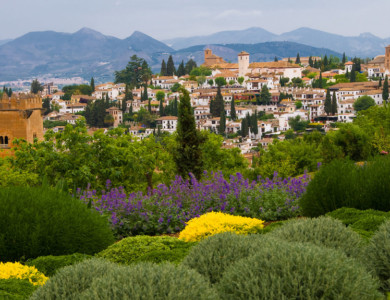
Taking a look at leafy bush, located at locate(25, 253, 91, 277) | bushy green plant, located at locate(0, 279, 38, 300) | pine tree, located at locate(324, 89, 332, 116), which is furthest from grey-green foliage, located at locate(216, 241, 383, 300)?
pine tree, located at locate(324, 89, 332, 116)

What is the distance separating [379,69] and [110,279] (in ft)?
435

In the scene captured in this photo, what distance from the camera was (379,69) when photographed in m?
127


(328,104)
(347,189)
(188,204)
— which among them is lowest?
(328,104)

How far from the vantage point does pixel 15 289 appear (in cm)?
379

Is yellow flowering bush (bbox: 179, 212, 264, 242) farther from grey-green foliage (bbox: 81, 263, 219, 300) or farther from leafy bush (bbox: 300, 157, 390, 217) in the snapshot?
grey-green foliage (bbox: 81, 263, 219, 300)

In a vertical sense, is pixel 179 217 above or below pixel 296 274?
below

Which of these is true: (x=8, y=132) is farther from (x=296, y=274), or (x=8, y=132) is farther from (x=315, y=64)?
(x=315, y=64)

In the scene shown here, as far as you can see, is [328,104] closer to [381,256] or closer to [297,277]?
[381,256]

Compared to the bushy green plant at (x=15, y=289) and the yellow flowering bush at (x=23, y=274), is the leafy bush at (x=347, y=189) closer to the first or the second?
the yellow flowering bush at (x=23, y=274)

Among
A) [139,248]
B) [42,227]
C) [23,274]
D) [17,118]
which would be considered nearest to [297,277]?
[23,274]

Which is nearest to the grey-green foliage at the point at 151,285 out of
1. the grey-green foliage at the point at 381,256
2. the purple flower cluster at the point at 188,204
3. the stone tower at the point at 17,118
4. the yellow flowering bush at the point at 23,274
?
the grey-green foliage at the point at 381,256

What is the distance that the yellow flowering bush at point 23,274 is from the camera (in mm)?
4281

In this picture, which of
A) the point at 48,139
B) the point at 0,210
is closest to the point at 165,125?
the point at 48,139

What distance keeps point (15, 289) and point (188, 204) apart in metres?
4.08
